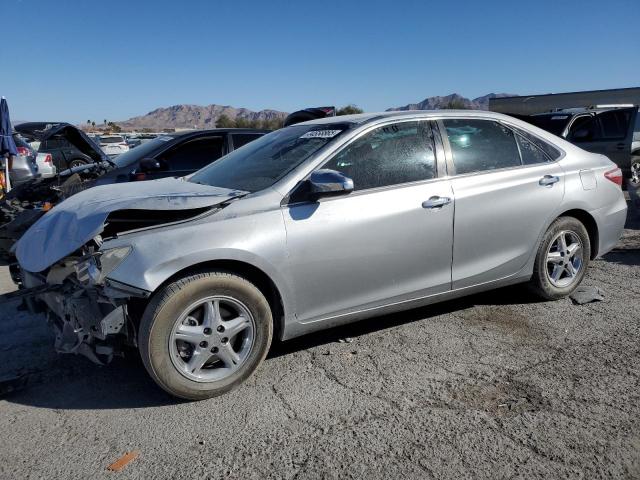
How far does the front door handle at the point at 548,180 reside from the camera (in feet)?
14.8

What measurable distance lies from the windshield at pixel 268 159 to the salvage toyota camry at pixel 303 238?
18 mm

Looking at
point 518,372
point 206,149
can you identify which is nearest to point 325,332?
point 518,372

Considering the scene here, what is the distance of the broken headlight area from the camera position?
3.09 metres

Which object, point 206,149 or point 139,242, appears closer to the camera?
point 139,242

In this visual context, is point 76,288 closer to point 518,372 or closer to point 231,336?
point 231,336

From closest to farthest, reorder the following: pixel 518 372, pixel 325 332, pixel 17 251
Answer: pixel 518 372, pixel 17 251, pixel 325 332

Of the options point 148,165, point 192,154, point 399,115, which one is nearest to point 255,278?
point 399,115

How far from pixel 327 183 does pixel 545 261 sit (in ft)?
7.44

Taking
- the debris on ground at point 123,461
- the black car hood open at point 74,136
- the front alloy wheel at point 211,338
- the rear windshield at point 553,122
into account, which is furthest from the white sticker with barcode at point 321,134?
the rear windshield at point 553,122

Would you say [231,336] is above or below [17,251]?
below

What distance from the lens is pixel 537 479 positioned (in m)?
2.53

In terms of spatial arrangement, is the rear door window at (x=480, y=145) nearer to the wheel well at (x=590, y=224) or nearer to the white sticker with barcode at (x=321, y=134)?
the wheel well at (x=590, y=224)

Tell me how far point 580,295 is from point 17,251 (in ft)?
15.3

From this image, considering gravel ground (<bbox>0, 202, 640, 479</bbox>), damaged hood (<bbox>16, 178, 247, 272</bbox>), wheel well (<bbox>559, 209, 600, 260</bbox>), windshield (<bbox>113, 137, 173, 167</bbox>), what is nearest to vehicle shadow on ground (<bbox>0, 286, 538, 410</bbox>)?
gravel ground (<bbox>0, 202, 640, 479</bbox>)
